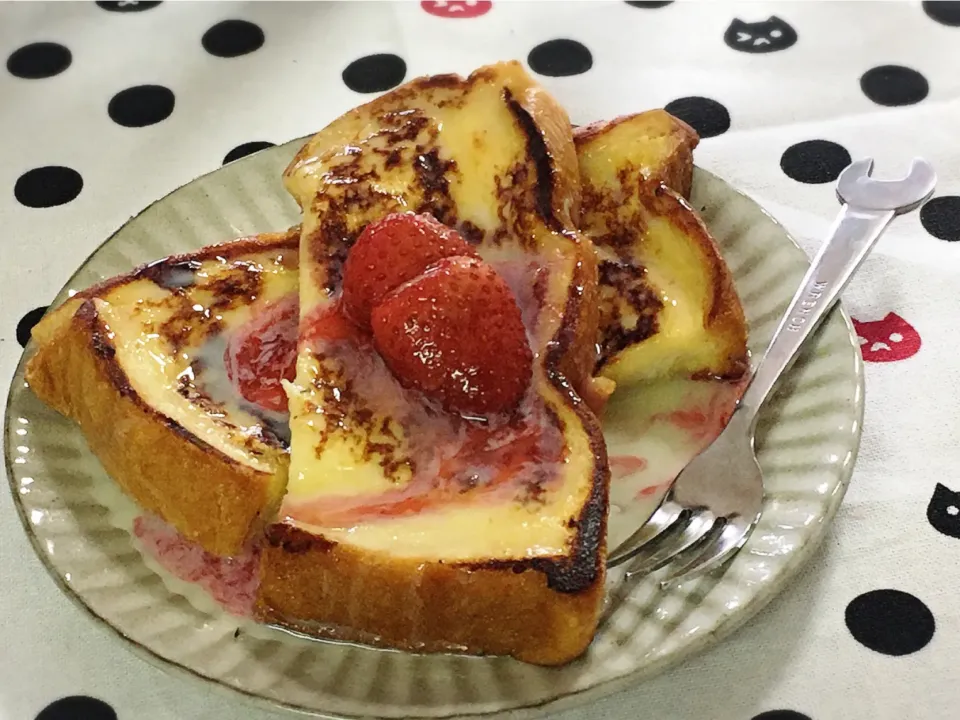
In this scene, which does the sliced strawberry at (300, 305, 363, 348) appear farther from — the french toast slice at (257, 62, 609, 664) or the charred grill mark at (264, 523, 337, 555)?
the charred grill mark at (264, 523, 337, 555)

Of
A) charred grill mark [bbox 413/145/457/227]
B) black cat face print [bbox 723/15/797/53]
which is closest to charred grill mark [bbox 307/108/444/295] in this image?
charred grill mark [bbox 413/145/457/227]

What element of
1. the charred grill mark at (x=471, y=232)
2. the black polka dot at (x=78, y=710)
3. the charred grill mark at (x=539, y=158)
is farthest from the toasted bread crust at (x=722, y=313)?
the black polka dot at (x=78, y=710)

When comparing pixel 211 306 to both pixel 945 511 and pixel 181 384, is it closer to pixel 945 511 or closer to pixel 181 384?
pixel 181 384

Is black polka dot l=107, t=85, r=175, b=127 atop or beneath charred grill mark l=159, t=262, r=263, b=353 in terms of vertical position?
beneath

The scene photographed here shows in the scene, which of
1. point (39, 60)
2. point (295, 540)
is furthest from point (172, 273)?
point (39, 60)

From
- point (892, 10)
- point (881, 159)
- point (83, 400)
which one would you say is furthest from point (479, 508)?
point (892, 10)

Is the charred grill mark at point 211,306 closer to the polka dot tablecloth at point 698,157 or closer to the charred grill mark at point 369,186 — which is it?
the charred grill mark at point 369,186

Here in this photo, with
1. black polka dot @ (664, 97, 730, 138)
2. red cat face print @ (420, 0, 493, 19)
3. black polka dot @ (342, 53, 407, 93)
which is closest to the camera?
black polka dot @ (664, 97, 730, 138)

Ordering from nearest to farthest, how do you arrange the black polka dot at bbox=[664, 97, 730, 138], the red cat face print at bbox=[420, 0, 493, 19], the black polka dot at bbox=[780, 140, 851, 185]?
the black polka dot at bbox=[780, 140, 851, 185]
the black polka dot at bbox=[664, 97, 730, 138]
the red cat face print at bbox=[420, 0, 493, 19]
